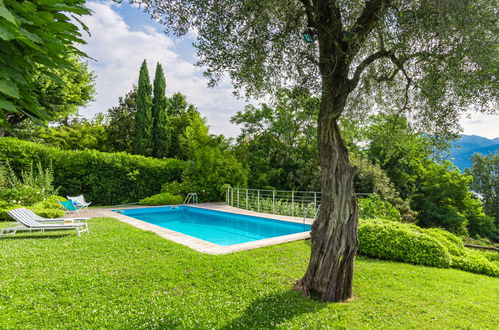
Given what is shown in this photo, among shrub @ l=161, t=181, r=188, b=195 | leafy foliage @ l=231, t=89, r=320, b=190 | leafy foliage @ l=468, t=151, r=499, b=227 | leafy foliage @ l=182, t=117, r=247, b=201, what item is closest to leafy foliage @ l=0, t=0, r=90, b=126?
leafy foliage @ l=182, t=117, r=247, b=201

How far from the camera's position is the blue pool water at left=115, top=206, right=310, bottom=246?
10.5 m

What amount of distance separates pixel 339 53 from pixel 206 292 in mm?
4167

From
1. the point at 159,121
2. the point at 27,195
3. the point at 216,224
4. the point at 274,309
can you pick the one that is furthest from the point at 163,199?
the point at 274,309

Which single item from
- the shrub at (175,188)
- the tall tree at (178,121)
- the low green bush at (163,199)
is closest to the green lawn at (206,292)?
the low green bush at (163,199)

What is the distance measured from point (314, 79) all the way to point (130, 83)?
1062 inches

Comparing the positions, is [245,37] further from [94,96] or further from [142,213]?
[94,96]

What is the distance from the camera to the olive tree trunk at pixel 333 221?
14.1 feet

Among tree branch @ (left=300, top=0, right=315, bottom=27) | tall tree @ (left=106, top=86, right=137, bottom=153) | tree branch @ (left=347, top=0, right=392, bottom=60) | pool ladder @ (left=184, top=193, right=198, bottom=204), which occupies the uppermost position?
tall tree @ (left=106, top=86, right=137, bottom=153)

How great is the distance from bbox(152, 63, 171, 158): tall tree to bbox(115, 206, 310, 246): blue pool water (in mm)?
9081

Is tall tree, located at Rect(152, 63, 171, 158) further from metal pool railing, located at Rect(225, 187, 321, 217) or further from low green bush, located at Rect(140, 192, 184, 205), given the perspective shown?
metal pool railing, located at Rect(225, 187, 321, 217)

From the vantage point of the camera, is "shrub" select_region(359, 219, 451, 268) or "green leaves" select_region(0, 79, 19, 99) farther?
"shrub" select_region(359, 219, 451, 268)

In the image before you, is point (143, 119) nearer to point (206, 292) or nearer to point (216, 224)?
point (216, 224)

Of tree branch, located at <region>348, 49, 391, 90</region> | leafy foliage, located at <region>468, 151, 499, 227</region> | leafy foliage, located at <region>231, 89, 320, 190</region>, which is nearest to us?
tree branch, located at <region>348, 49, 391, 90</region>

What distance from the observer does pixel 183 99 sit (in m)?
31.0
